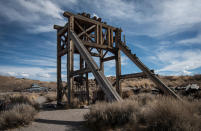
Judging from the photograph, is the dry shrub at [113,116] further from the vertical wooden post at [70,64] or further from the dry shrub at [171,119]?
the vertical wooden post at [70,64]

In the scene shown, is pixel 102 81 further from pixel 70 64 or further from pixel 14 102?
pixel 14 102

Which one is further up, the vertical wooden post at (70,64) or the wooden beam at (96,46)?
the wooden beam at (96,46)

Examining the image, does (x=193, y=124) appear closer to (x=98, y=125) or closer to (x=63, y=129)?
(x=98, y=125)

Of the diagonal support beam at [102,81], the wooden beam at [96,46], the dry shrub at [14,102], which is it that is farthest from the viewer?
the wooden beam at [96,46]

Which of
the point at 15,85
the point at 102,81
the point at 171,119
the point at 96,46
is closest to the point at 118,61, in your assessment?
the point at 96,46

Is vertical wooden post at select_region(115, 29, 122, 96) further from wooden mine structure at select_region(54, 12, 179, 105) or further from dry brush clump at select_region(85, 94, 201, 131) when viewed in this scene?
dry brush clump at select_region(85, 94, 201, 131)

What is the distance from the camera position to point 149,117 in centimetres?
338

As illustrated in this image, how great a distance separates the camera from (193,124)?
2.86 m

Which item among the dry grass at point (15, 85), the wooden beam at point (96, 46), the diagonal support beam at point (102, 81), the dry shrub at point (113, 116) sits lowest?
the dry grass at point (15, 85)

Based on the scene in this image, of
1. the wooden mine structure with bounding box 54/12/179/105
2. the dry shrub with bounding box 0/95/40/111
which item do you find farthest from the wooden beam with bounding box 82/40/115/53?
the dry shrub with bounding box 0/95/40/111

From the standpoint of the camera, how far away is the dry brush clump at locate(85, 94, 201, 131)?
2.95 metres

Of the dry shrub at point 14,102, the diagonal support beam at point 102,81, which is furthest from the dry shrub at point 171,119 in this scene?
the dry shrub at point 14,102

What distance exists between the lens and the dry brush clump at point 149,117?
2950 millimetres

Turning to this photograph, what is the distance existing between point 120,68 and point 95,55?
230 cm
